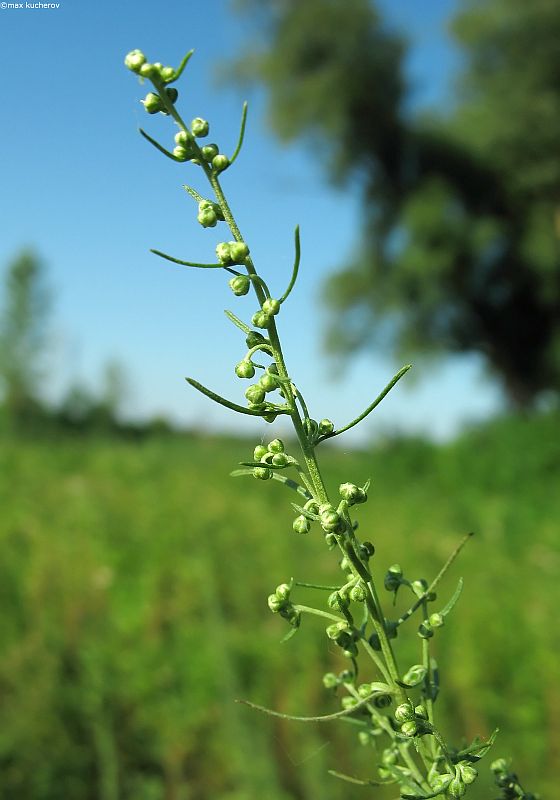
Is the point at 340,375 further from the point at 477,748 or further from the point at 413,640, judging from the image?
the point at 477,748

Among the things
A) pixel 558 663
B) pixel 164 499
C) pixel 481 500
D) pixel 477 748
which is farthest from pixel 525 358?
pixel 477 748

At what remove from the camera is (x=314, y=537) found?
7.50 meters

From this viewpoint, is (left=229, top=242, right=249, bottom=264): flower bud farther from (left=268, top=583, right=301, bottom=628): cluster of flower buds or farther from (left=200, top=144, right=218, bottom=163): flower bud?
(left=268, top=583, right=301, bottom=628): cluster of flower buds

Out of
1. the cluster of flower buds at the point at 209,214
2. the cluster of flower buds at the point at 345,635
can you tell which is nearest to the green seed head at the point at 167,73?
the cluster of flower buds at the point at 209,214

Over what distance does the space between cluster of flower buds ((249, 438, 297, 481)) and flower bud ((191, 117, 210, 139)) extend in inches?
10.0

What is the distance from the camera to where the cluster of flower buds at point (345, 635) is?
2.22 feet

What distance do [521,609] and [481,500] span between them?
5.15 m

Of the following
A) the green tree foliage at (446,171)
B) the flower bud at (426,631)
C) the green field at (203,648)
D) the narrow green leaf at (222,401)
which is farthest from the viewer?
the green tree foliage at (446,171)

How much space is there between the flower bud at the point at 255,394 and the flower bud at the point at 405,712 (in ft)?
0.82

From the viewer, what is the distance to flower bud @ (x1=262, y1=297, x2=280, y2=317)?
630 mm

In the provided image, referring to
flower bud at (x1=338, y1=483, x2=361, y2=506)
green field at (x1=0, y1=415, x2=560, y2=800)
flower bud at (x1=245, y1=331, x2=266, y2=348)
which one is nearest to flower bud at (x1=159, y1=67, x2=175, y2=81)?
flower bud at (x1=245, y1=331, x2=266, y2=348)

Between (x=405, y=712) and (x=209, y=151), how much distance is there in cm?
45

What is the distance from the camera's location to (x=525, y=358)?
22.2m

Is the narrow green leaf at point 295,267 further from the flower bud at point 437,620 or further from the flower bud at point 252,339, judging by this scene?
the flower bud at point 437,620
